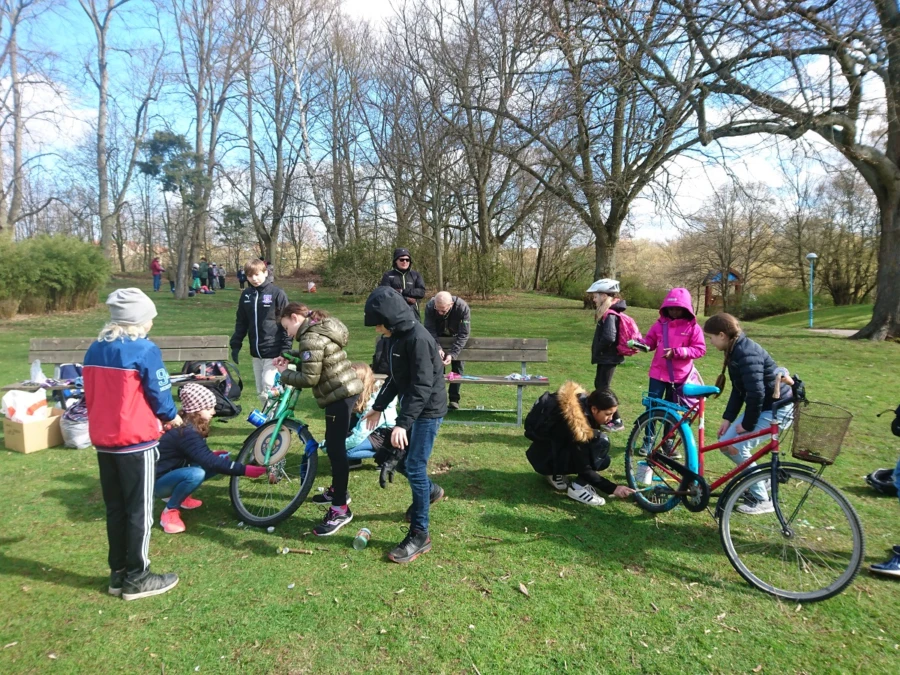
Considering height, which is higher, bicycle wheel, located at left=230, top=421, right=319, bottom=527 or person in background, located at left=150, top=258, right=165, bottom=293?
person in background, located at left=150, top=258, right=165, bottom=293

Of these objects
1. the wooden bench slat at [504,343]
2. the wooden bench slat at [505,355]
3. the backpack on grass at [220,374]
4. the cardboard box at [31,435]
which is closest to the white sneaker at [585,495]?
the wooden bench slat at [505,355]

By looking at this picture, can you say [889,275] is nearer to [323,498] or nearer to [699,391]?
[699,391]

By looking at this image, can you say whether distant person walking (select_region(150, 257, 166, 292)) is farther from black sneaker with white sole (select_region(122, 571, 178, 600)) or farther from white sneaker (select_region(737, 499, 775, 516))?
white sneaker (select_region(737, 499, 775, 516))

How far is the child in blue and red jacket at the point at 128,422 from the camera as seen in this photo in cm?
296

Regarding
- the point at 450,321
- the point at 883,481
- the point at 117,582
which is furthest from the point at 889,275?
the point at 117,582

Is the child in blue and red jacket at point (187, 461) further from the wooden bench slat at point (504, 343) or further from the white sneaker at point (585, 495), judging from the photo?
the wooden bench slat at point (504, 343)

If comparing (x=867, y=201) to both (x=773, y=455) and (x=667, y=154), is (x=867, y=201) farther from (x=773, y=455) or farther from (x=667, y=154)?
(x=773, y=455)

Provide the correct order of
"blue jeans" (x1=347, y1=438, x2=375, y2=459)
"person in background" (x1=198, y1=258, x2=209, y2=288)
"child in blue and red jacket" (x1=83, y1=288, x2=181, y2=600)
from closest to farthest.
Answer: "child in blue and red jacket" (x1=83, y1=288, x2=181, y2=600) → "blue jeans" (x1=347, y1=438, x2=375, y2=459) → "person in background" (x1=198, y1=258, x2=209, y2=288)

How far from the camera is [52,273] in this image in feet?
55.1

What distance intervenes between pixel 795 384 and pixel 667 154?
445 inches

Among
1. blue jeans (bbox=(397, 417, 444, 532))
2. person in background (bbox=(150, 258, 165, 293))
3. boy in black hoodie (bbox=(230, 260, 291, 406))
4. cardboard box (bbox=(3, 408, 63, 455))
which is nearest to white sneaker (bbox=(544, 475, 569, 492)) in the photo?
blue jeans (bbox=(397, 417, 444, 532))

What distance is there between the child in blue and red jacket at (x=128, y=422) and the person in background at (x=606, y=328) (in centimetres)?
405

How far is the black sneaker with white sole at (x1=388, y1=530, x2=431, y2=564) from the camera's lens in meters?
3.55

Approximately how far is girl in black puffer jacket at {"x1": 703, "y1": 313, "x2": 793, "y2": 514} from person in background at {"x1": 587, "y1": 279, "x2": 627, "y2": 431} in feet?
4.76
